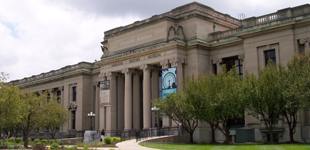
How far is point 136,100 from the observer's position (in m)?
55.0

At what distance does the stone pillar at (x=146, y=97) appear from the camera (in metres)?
49.4

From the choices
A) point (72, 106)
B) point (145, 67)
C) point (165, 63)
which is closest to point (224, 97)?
point (165, 63)

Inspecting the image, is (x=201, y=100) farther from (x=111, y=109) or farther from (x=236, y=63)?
(x=111, y=109)

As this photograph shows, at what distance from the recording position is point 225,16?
175 ft

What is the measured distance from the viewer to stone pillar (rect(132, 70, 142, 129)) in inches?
2148

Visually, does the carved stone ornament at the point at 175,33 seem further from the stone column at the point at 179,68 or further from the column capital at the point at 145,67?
the column capital at the point at 145,67

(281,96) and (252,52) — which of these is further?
(252,52)

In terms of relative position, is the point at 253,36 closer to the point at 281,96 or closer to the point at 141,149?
the point at 281,96

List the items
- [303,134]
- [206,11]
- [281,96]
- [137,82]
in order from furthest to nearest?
[137,82] → [206,11] → [303,134] → [281,96]

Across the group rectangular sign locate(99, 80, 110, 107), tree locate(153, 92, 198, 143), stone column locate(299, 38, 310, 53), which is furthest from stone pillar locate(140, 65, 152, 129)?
stone column locate(299, 38, 310, 53)

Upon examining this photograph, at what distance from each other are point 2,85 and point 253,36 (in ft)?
90.1

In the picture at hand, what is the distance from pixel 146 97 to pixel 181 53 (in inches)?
308

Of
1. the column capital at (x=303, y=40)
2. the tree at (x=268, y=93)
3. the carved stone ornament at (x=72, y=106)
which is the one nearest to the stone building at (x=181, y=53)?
the column capital at (x=303, y=40)

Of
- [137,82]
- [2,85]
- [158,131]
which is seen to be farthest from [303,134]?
[2,85]
